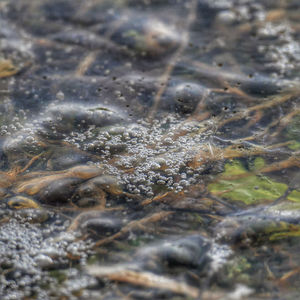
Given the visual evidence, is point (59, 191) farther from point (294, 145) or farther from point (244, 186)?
point (294, 145)

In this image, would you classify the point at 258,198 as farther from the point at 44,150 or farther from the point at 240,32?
the point at 240,32

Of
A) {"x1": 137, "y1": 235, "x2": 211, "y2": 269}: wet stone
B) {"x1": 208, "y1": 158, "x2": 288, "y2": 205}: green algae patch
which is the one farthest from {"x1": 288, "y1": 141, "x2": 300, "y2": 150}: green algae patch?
{"x1": 137, "y1": 235, "x2": 211, "y2": 269}: wet stone

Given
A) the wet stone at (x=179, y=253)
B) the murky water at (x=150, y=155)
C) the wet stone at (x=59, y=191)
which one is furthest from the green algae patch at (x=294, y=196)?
the wet stone at (x=59, y=191)

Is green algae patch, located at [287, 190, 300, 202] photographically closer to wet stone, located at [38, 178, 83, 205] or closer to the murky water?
the murky water

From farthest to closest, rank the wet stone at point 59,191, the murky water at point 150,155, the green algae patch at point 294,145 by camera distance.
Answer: the green algae patch at point 294,145, the wet stone at point 59,191, the murky water at point 150,155

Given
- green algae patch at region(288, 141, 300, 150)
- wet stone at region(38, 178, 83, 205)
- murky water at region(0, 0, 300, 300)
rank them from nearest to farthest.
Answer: murky water at region(0, 0, 300, 300) < wet stone at region(38, 178, 83, 205) < green algae patch at region(288, 141, 300, 150)

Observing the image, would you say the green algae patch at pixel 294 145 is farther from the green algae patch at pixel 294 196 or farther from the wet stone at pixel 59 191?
the wet stone at pixel 59 191

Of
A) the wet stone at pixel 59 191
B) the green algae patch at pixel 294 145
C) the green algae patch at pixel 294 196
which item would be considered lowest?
the wet stone at pixel 59 191
